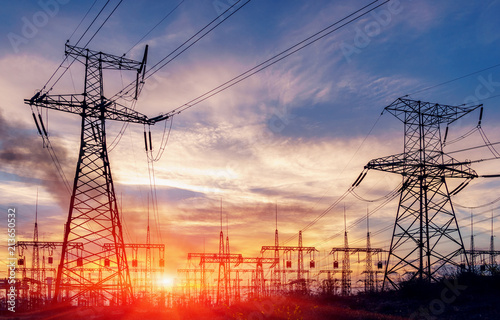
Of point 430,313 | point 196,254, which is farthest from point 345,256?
point 430,313

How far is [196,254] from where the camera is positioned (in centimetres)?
7281

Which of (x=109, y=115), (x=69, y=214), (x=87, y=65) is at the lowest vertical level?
(x=69, y=214)

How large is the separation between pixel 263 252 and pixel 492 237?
2344 inches

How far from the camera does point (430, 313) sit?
19.0 meters

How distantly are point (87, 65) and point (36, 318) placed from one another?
15.1 metres

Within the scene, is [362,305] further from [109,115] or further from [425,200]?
[109,115]

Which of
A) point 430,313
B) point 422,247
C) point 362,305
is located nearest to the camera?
point 430,313

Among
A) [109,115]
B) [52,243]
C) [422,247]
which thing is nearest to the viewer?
[109,115]

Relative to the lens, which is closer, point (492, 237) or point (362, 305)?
point (362, 305)

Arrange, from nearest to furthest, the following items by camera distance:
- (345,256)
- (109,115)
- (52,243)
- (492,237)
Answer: (109,115), (52,243), (345,256), (492,237)

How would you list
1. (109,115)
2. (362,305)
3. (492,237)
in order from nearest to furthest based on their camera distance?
(362,305) → (109,115) → (492,237)

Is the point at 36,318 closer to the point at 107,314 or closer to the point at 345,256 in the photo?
the point at 107,314

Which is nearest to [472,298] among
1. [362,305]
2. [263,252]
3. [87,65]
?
[362,305]

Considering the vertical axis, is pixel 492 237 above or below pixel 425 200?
below
